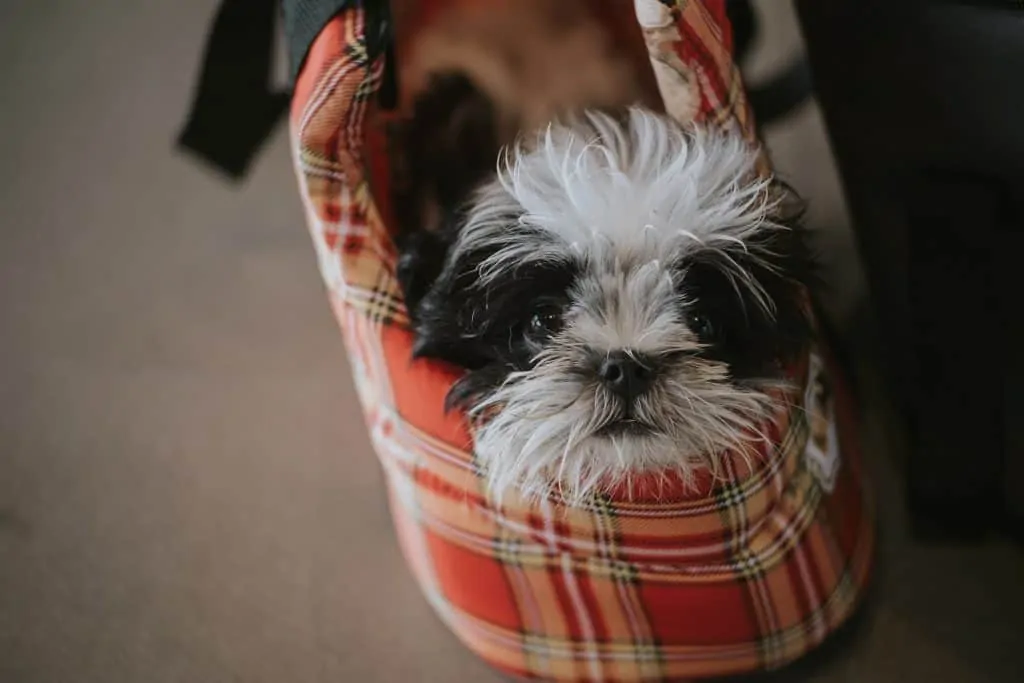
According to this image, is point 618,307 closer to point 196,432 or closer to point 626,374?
point 626,374

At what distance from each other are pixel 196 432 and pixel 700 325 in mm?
818

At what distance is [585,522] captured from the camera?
1007mm

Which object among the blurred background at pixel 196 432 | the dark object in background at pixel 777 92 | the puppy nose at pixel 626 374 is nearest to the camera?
the puppy nose at pixel 626 374

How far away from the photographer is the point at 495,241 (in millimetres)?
947

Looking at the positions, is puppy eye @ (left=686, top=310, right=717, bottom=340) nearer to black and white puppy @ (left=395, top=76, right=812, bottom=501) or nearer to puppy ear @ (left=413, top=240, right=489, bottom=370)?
black and white puppy @ (left=395, top=76, right=812, bottom=501)

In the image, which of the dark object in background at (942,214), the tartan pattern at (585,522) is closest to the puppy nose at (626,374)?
the tartan pattern at (585,522)

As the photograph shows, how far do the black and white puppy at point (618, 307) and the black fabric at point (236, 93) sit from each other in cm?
36

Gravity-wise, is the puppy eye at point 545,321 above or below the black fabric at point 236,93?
below

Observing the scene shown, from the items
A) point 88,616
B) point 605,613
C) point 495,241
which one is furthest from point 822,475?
point 88,616

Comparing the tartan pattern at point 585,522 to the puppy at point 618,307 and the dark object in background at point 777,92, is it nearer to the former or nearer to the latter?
the puppy at point 618,307

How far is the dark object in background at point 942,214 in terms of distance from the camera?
924mm

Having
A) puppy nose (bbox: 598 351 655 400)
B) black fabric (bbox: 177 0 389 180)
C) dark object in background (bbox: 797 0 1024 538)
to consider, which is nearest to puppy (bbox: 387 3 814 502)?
puppy nose (bbox: 598 351 655 400)

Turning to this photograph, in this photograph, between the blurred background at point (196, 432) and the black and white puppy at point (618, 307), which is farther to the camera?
the blurred background at point (196, 432)

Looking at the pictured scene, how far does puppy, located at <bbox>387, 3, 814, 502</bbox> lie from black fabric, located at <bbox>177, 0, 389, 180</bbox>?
352mm
